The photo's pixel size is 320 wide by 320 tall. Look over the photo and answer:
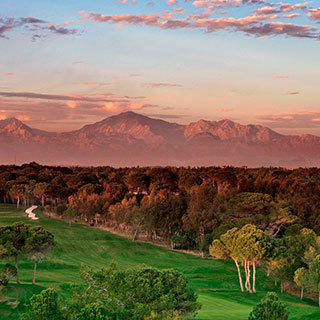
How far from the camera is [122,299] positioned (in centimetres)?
3772

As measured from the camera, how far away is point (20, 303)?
50.8 meters

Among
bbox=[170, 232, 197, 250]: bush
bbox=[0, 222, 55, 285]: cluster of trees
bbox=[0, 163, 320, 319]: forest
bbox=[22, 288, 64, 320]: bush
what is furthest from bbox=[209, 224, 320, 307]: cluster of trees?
bbox=[22, 288, 64, 320]: bush

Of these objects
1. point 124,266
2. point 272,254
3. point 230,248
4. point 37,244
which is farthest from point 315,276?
point 124,266

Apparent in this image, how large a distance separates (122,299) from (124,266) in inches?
2149

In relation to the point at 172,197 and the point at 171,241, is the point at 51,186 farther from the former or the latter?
the point at 171,241

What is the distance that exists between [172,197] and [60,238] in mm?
31641

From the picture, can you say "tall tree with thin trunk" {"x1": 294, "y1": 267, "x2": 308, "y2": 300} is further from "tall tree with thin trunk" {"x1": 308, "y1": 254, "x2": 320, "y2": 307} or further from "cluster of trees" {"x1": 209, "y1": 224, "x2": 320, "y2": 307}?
"tall tree with thin trunk" {"x1": 308, "y1": 254, "x2": 320, "y2": 307}

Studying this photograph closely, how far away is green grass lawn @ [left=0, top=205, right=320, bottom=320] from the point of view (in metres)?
55.2

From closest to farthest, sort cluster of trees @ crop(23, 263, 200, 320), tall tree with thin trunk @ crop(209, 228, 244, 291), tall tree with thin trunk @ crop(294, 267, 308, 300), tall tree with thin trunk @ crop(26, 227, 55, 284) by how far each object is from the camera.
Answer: cluster of trees @ crop(23, 263, 200, 320) → tall tree with thin trunk @ crop(26, 227, 55, 284) → tall tree with thin trunk @ crop(294, 267, 308, 300) → tall tree with thin trunk @ crop(209, 228, 244, 291)

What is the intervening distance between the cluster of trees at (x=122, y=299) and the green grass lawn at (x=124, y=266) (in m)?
12.4

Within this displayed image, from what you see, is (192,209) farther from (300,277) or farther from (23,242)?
(23,242)

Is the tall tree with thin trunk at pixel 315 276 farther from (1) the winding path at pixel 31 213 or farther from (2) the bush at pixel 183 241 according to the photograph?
(1) the winding path at pixel 31 213

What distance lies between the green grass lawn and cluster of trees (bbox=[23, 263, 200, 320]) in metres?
12.4

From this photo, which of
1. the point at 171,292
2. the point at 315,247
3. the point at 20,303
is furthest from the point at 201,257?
the point at 171,292
